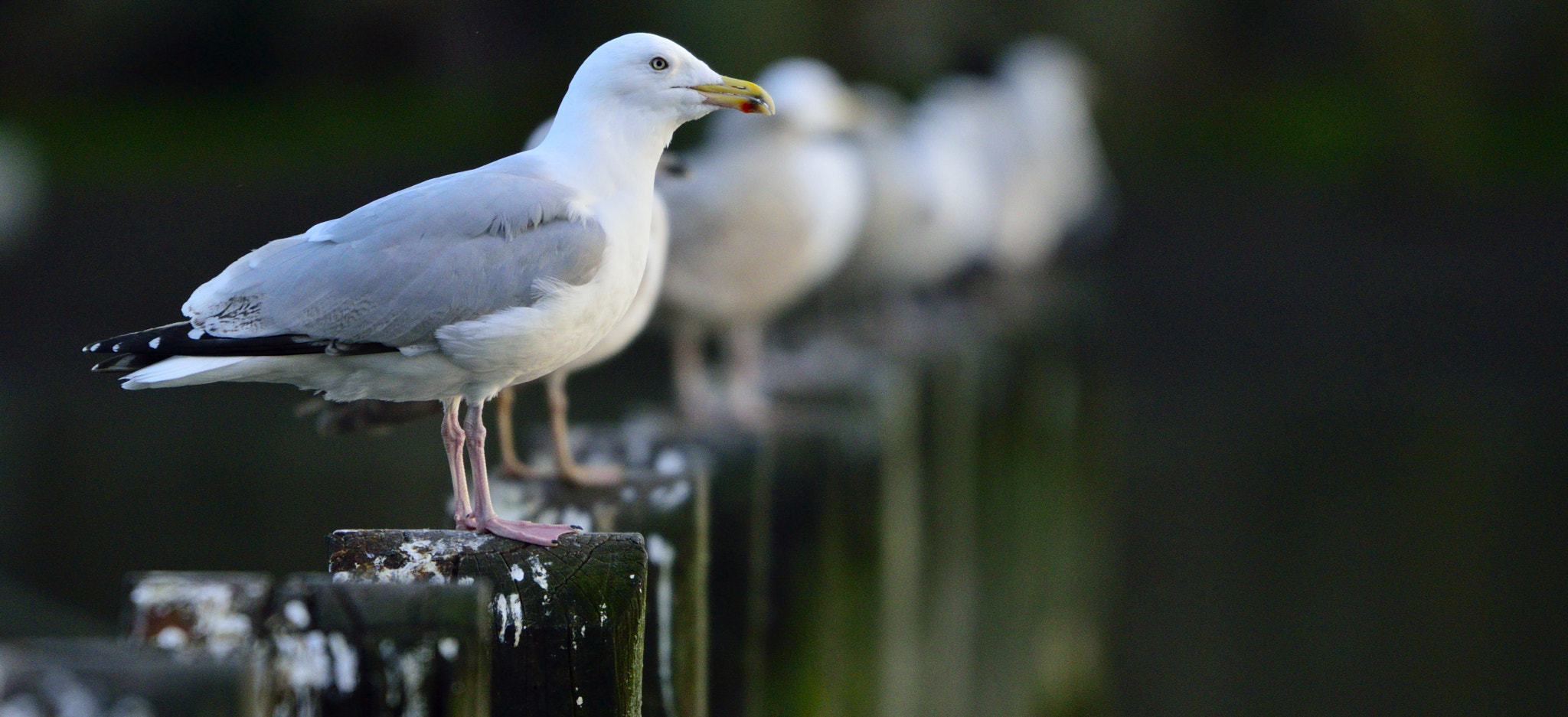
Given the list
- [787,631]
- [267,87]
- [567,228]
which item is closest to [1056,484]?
[787,631]

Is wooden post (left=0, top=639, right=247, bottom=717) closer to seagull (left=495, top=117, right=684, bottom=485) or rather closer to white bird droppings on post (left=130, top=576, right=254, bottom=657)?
white bird droppings on post (left=130, top=576, right=254, bottom=657)

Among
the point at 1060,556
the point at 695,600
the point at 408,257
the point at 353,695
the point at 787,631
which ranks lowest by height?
the point at 1060,556

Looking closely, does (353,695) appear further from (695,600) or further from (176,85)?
(176,85)

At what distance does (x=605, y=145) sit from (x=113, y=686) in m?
1.40

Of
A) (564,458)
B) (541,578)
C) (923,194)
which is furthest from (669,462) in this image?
(923,194)

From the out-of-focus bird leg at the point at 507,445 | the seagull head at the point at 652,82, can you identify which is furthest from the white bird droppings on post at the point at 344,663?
the out-of-focus bird leg at the point at 507,445

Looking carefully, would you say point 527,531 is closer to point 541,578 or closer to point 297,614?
point 541,578

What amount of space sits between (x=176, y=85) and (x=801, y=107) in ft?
26.1

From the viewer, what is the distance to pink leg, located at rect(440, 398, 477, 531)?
2.39 meters

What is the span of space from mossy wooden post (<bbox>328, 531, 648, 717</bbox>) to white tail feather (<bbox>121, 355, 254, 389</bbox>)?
39cm

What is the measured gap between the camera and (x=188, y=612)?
1.34 meters

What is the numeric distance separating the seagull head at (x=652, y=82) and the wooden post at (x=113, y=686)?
1401 millimetres

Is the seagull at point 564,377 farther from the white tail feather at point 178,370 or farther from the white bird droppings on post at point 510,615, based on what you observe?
the white bird droppings on post at point 510,615

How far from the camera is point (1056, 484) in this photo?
5.85m
